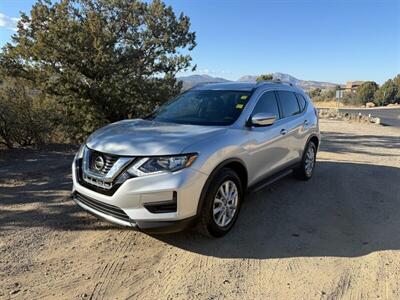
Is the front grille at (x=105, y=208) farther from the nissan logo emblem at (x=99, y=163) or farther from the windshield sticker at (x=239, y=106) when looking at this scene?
the windshield sticker at (x=239, y=106)

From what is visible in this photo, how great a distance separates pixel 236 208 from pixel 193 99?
178cm

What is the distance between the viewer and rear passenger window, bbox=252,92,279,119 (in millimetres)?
4559

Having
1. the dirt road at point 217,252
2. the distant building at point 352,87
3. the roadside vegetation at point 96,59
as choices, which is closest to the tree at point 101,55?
the roadside vegetation at point 96,59

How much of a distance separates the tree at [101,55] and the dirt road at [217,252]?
8.94 m

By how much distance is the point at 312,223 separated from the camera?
4.38 metres

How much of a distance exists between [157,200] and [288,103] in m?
3.14

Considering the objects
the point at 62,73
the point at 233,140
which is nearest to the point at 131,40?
the point at 62,73

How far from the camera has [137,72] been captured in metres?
15.0

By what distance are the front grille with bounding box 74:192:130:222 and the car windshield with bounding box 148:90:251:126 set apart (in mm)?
1458

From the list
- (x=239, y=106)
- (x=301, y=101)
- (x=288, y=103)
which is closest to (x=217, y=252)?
(x=239, y=106)

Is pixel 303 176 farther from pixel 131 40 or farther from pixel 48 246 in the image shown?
pixel 131 40

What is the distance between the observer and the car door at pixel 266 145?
4.29 m

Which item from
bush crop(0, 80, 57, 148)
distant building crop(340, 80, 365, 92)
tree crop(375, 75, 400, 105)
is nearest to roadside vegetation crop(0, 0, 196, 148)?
bush crop(0, 80, 57, 148)

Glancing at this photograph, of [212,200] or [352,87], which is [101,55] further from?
[352,87]
